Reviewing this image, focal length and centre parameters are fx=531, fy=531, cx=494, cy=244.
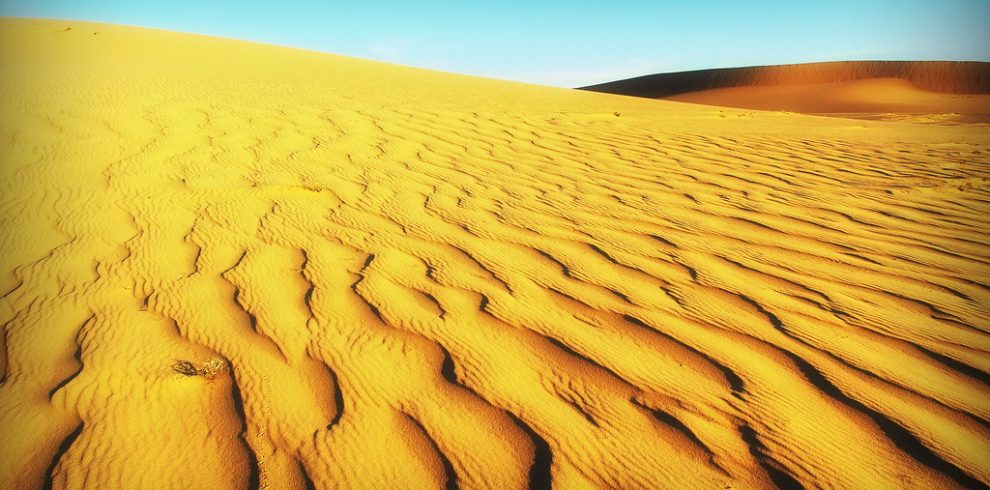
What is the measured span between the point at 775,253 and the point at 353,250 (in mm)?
1895

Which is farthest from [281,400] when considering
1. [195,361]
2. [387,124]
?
[387,124]

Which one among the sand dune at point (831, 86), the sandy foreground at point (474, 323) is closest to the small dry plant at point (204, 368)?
the sandy foreground at point (474, 323)

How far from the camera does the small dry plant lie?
145 centimetres

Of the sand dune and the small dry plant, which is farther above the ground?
the sand dune

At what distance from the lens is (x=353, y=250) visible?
2.31m

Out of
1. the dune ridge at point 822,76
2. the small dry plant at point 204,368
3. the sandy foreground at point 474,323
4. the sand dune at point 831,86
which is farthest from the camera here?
the dune ridge at point 822,76

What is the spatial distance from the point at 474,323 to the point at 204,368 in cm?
79

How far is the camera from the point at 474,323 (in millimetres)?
1756

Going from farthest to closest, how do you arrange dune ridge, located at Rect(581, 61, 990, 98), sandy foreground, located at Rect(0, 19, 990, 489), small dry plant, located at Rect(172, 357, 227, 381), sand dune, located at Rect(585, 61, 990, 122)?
dune ridge, located at Rect(581, 61, 990, 98)
sand dune, located at Rect(585, 61, 990, 122)
small dry plant, located at Rect(172, 357, 227, 381)
sandy foreground, located at Rect(0, 19, 990, 489)

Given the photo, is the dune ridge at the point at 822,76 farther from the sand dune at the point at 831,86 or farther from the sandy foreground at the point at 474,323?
the sandy foreground at the point at 474,323

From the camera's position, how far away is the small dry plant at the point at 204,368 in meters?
1.45

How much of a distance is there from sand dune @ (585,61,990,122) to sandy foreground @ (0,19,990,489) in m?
23.6

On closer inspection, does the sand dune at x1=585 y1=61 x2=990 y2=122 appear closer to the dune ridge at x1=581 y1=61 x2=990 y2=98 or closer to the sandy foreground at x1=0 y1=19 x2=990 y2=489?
the dune ridge at x1=581 y1=61 x2=990 y2=98

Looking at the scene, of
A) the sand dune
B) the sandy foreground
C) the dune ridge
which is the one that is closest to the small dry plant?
the sandy foreground
